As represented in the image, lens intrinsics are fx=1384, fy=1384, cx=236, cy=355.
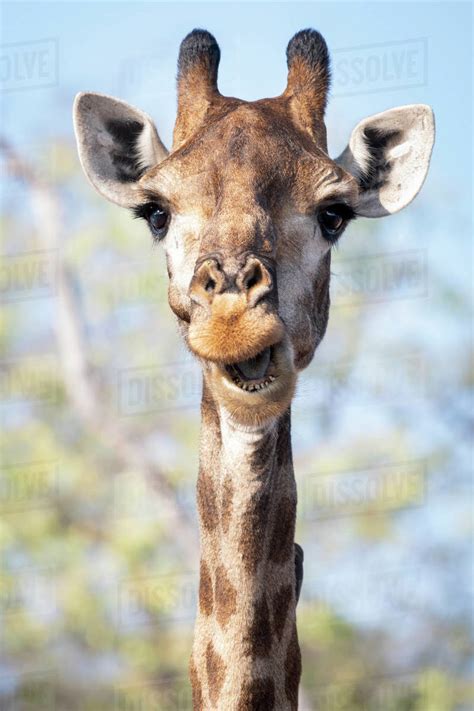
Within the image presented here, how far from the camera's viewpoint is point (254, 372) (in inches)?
318

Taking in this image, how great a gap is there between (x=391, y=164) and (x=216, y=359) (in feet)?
9.77

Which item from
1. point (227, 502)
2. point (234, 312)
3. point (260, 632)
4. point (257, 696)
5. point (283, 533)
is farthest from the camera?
point (283, 533)

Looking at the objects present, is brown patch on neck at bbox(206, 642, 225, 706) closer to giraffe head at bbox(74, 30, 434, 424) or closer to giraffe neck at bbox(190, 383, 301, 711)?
giraffe neck at bbox(190, 383, 301, 711)

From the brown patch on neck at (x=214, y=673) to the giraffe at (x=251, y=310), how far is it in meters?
0.01

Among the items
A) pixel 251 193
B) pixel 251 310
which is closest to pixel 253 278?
pixel 251 310

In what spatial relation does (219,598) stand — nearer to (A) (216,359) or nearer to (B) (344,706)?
(A) (216,359)

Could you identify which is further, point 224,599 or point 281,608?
point 281,608

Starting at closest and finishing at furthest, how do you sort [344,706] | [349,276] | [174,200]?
[174,200]
[344,706]
[349,276]

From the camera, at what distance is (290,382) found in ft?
27.0

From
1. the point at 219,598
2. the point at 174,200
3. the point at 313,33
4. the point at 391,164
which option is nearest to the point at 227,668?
the point at 219,598

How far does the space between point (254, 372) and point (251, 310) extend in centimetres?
50

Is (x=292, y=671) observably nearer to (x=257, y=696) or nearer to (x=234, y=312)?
(x=257, y=696)

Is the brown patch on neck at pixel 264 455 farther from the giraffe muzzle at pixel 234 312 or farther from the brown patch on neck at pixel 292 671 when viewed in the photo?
the brown patch on neck at pixel 292 671

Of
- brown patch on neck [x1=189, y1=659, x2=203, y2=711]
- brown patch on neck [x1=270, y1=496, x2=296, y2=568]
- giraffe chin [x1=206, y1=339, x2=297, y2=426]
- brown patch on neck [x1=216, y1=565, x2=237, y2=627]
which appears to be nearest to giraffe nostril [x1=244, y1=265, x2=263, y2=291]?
giraffe chin [x1=206, y1=339, x2=297, y2=426]
